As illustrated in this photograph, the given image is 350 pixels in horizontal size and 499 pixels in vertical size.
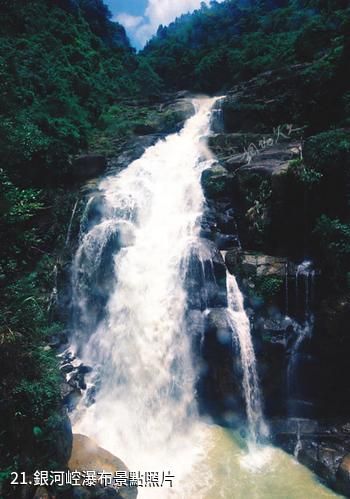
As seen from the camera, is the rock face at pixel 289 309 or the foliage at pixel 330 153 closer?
the rock face at pixel 289 309

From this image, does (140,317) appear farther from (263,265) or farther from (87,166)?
(87,166)

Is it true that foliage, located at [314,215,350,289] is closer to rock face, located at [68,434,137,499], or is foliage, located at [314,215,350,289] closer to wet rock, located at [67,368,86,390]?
rock face, located at [68,434,137,499]

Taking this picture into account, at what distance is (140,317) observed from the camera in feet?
40.2

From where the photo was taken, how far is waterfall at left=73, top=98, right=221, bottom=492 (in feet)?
33.2

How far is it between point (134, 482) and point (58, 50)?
3011 centimetres

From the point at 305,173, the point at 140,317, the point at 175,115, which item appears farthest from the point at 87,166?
the point at 305,173

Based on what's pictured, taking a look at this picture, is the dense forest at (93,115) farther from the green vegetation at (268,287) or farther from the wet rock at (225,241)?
the green vegetation at (268,287)

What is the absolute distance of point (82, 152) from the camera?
67.7ft

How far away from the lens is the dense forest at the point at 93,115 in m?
7.54

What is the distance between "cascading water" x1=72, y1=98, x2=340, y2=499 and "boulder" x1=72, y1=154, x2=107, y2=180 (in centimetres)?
247

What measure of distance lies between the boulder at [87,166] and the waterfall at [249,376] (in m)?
12.0

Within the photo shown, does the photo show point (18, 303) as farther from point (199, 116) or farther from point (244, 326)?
point (199, 116)

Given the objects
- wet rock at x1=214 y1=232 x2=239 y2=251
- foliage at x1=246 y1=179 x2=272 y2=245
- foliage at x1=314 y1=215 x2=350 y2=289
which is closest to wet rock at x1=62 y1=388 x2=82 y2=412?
wet rock at x1=214 y1=232 x2=239 y2=251

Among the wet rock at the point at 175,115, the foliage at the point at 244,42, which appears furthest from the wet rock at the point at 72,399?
the wet rock at the point at 175,115
